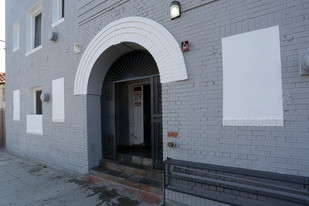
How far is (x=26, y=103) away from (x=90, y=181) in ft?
15.7

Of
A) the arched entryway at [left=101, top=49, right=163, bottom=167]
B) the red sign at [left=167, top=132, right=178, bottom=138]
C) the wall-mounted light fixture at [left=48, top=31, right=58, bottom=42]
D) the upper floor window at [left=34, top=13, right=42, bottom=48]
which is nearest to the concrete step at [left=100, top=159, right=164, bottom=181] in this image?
the arched entryway at [left=101, top=49, right=163, bottom=167]

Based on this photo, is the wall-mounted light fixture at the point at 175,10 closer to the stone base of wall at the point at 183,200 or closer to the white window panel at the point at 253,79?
the white window panel at the point at 253,79

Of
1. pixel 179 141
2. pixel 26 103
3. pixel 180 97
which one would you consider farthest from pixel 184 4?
pixel 26 103

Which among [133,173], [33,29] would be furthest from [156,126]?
[33,29]

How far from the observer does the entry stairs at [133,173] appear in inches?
150

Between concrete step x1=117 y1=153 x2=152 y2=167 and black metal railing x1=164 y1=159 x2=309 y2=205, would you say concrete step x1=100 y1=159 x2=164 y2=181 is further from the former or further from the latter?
black metal railing x1=164 y1=159 x2=309 y2=205

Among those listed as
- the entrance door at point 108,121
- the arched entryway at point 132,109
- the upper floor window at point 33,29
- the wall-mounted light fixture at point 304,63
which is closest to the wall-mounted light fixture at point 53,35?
the upper floor window at point 33,29

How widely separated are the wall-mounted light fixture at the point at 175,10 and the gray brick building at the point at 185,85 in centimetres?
9

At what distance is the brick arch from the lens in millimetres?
3375

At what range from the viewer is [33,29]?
7.38 m

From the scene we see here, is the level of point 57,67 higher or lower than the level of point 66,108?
higher

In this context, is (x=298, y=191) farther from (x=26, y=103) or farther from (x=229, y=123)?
(x=26, y=103)

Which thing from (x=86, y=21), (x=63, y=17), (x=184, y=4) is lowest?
(x=184, y=4)

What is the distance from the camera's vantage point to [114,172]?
455 centimetres
